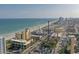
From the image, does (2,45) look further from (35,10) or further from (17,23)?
(35,10)

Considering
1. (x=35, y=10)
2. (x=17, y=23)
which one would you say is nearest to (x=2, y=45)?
(x=17, y=23)

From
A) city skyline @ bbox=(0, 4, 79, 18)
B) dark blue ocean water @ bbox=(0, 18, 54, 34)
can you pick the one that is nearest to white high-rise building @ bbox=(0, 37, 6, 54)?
dark blue ocean water @ bbox=(0, 18, 54, 34)


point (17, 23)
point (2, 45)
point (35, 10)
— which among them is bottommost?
point (2, 45)

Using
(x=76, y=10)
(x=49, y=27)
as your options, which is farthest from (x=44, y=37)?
(x=76, y=10)

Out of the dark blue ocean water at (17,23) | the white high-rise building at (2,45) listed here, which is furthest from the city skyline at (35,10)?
the white high-rise building at (2,45)

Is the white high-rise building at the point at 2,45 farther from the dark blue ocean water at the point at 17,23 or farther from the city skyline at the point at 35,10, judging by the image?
the city skyline at the point at 35,10

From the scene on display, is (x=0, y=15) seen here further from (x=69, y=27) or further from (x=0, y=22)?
(x=69, y=27)

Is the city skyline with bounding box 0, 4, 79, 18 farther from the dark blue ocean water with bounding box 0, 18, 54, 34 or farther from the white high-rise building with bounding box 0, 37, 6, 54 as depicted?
the white high-rise building with bounding box 0, 37, 6, 54
